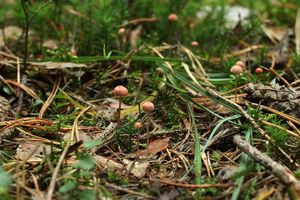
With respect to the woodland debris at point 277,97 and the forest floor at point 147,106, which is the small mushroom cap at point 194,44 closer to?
the forest floor at point 147,106

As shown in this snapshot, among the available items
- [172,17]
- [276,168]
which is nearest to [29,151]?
[276,168]

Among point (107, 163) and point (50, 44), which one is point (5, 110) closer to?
point (107, 163)

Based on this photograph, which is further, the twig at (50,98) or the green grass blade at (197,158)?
the twig at (50,98)

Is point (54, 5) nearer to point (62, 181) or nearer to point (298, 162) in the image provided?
point (62, 181)

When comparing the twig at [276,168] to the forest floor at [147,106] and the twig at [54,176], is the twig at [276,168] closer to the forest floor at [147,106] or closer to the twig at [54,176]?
the forest floor at [147,106]

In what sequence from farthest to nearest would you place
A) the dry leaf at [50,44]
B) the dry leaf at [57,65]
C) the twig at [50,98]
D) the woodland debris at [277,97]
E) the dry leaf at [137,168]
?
the dry leaf at [50,44] → the dry leaf at [57,65] → the twig at [50,98] → the woodland debris at [277,97] → the dry leaf at [137,168]

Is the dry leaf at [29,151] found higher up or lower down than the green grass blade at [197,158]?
lower down

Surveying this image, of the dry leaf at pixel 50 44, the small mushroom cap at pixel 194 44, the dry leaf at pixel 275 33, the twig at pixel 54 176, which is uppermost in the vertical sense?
the small mushroom cap at pixel 194 44

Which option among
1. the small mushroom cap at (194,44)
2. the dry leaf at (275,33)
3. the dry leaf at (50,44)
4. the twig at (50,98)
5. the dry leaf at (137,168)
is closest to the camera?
the dry leaf at (137,168)

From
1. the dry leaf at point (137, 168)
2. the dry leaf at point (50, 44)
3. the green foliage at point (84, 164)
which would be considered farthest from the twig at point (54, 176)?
the dry leaf at point (50, 44)
